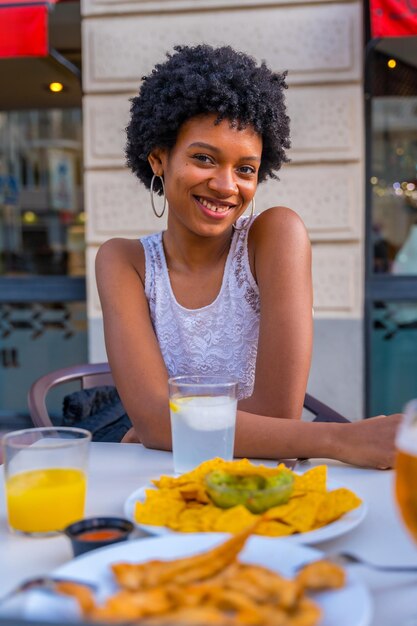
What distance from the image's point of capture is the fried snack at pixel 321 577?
0.68 metres

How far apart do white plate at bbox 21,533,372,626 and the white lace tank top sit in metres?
1.18

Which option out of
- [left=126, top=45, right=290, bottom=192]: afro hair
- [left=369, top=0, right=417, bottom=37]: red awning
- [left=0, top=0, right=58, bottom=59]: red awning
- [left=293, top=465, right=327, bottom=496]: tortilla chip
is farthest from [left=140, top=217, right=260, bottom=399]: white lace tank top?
[left=0, top=0, right=58, bottom=59]: red awning

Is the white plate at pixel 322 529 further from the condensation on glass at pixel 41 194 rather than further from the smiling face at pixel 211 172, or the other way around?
the condensation on glass at pixel 41 194

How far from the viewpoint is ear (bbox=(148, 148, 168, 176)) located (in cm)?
208

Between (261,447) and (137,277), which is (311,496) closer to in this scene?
(261,447)

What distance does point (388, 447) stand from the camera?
1.31 m

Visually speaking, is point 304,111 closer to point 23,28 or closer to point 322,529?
point 23,28

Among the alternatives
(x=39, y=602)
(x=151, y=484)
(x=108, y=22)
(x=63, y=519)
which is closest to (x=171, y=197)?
(x=151, y=484)

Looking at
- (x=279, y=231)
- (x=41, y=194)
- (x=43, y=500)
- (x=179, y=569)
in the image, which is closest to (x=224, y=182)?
(x=279, y=231)

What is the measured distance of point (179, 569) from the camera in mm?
714

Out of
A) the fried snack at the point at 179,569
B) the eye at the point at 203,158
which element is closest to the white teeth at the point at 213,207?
the eye at the point at 203,158

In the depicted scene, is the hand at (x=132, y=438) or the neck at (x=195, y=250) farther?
the neck at (x=195, y=250)

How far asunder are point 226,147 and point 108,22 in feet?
8.75

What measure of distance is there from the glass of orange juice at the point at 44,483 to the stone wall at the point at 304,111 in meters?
3.11
